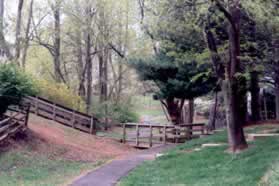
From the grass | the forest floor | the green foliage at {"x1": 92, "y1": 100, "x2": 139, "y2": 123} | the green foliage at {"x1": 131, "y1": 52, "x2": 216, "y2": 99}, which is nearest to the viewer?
the grass

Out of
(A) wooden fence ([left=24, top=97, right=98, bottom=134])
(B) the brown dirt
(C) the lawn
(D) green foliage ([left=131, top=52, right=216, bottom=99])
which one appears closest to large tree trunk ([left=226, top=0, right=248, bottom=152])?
(C) the lawn

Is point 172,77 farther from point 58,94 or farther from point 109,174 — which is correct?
point 109,174

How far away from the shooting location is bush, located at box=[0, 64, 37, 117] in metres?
13.3

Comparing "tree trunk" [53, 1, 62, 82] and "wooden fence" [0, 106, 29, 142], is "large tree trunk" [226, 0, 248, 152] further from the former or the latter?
"tree trunk" [53, 1, 62, 82]

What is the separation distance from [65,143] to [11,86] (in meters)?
3.75

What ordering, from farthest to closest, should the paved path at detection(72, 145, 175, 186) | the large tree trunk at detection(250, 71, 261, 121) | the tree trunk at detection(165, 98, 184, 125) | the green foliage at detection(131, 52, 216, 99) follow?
the tree trunk at detection(165, 98, 184, 125), the green foliage at detection(131, 52, 216, 99), the large tree trunk at detection(250, 71, 261, 121), the paved path at detection(72, 145, 175, 186)

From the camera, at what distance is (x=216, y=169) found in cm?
870

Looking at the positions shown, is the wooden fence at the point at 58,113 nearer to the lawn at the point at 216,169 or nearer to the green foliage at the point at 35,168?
the green foliage at the point at 35,168

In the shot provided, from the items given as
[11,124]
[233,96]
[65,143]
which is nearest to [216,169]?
[233,96]

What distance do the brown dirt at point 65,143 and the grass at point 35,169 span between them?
2.24 feet

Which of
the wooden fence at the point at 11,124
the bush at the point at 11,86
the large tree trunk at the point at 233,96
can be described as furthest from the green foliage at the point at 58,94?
the large tree trunk at the point at 233,96

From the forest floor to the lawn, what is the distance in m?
2.13

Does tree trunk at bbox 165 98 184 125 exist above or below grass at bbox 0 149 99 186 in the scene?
above

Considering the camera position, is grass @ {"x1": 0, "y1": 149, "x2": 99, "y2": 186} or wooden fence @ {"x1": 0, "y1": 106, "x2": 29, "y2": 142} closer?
grass @ {"x1": 0, "y1": 149, "x2": 99, "y2": 186}
